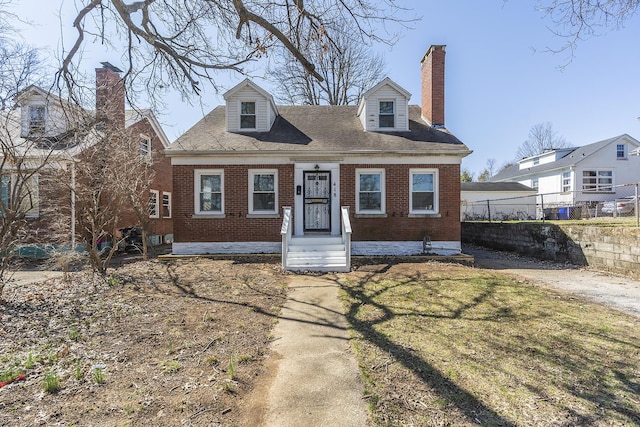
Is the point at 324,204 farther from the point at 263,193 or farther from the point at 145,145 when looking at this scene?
the point at 145,145

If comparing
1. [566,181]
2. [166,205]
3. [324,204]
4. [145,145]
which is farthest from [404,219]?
[566,181]

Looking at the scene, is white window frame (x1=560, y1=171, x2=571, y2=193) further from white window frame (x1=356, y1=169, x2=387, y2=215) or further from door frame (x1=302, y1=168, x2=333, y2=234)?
door frame (x1=302, y1=168, x2=333, y2=234)

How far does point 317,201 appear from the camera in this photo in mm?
11047

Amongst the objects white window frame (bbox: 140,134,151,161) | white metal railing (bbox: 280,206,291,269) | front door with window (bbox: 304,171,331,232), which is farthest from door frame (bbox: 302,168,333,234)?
white window frame (bbox: 140,134,151,161)

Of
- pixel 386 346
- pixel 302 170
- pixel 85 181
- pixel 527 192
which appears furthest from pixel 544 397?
pixel 527 192

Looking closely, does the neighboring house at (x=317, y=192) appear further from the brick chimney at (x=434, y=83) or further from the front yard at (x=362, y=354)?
the front yard at (x=362, y=354)

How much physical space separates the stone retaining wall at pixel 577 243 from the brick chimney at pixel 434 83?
516cm

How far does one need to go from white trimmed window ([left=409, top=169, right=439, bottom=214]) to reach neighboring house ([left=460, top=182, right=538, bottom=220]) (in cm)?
1167

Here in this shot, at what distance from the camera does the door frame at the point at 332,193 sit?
425 inches

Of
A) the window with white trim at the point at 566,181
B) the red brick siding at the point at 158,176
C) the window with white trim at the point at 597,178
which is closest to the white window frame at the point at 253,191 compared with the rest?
the red brick siding at the point at 158,176

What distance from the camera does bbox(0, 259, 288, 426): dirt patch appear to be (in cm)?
281

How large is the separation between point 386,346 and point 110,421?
2.87m

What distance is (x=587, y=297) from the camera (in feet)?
20.3

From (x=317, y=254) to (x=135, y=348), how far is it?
5739mm
